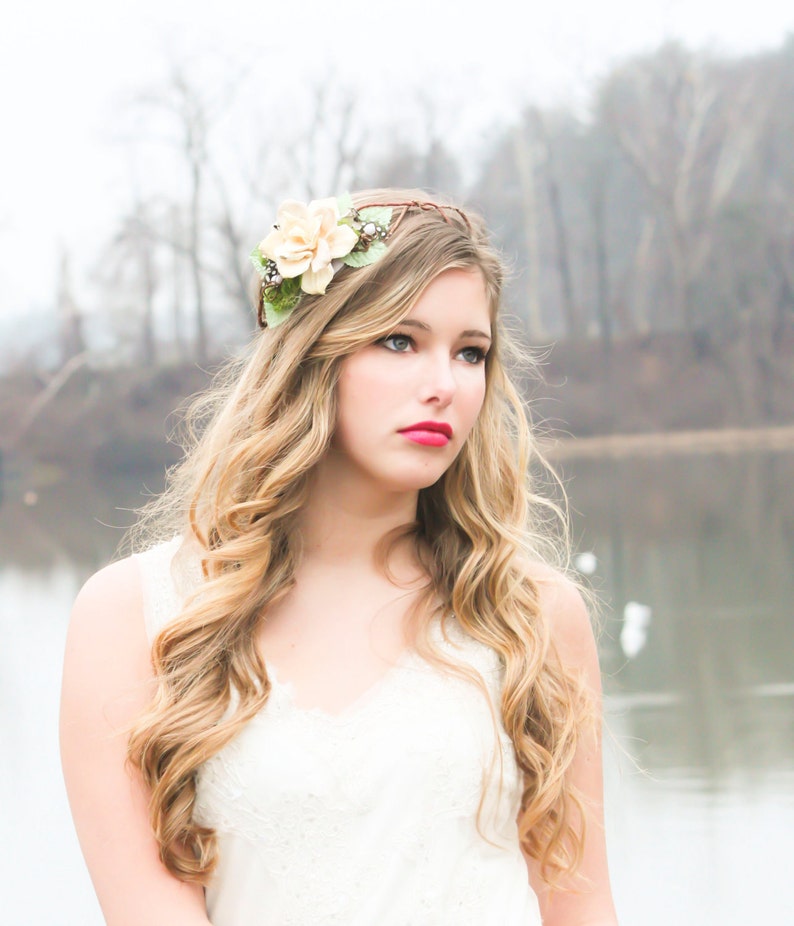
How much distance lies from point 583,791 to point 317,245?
741 millimetres

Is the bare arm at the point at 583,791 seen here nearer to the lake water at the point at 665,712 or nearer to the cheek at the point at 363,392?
the lake water at the point at 665,712

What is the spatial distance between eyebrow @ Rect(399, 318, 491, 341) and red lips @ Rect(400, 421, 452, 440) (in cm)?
11

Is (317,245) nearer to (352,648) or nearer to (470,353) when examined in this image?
(470,353)

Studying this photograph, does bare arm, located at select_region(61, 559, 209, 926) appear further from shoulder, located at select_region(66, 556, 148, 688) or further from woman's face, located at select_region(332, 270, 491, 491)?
woman's face, located at select_region(332, 270, 491, 491)

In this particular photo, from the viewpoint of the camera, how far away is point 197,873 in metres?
1.41

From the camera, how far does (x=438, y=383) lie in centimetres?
149

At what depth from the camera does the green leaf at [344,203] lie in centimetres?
161

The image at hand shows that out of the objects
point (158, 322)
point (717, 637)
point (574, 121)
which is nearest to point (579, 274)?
A: point (574, 121)

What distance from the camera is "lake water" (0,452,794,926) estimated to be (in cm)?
360

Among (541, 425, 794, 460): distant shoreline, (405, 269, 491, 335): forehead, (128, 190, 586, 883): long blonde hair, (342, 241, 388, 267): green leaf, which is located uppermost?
(342, 241, 388, 267): green leaf

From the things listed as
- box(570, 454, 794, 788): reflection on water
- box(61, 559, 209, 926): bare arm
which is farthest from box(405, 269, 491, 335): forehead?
box(570, 454, 794, 788): reflection on water

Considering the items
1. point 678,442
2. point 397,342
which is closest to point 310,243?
point 397,342

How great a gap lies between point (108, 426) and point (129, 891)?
20.0 m

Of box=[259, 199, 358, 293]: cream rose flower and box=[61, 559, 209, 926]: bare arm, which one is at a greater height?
box=[259, 199, 358, 293]: cream rose flower
